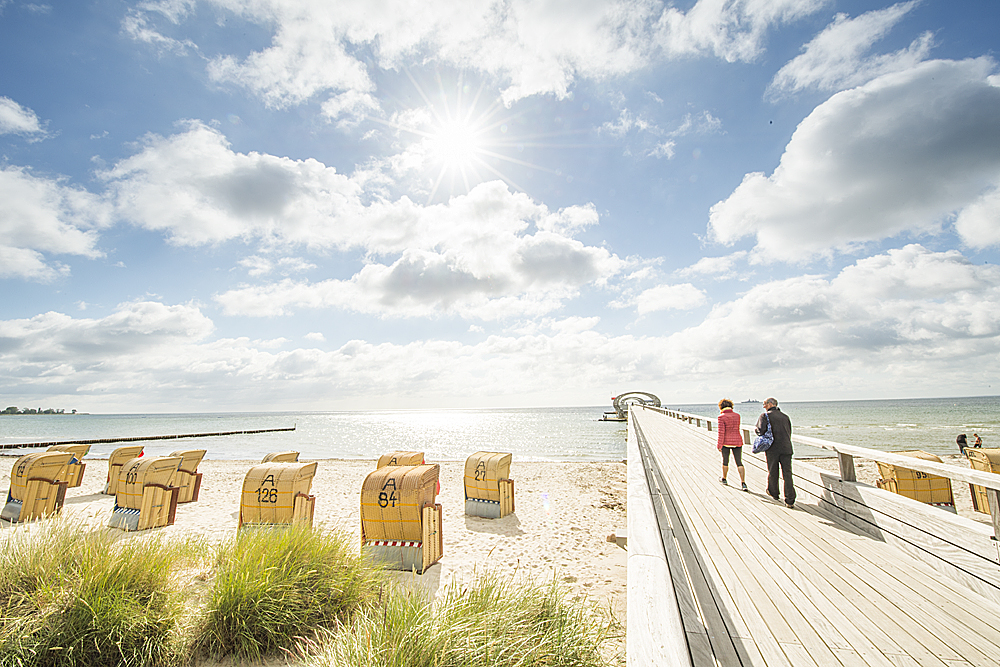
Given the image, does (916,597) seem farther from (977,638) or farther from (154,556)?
(154,556)

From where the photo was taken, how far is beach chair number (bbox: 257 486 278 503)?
28.0 feet

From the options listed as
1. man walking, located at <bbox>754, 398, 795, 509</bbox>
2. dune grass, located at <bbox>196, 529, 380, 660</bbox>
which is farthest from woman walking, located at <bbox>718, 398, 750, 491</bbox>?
dune grass, located at <bbox>196, 529, 380, 660</bbox>

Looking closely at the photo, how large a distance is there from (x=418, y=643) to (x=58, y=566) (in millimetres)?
4413

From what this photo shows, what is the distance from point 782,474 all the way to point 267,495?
9519 millimetres

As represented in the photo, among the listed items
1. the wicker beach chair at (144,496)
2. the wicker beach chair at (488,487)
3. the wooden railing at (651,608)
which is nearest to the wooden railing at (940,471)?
the wooden railing at (651,608)

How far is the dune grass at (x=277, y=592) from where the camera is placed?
440 centimetres

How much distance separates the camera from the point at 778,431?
6773 millimetres

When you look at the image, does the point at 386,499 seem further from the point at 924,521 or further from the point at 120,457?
the point at 120,457

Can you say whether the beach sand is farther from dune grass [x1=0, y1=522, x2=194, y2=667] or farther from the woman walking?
the woman walking

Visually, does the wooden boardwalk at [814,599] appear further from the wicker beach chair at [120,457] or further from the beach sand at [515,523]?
the wicker beach chair at [120,457]

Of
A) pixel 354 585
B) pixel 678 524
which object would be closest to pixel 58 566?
pixel 354 585

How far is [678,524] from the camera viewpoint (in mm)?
6133

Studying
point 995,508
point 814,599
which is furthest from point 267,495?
point 995,508

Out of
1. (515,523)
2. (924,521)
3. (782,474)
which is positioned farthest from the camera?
(515,523)
